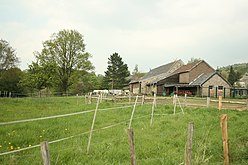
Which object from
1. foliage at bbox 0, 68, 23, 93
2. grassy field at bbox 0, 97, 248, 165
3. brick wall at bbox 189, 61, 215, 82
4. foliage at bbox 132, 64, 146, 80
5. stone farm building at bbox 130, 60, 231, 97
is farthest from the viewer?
foliage at bbox 132, 64, 146, 80

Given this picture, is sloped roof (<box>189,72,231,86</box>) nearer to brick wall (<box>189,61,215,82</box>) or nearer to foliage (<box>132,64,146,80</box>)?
brick wall (<box>189,61,215,82</box>)

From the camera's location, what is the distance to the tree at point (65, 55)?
161 ft

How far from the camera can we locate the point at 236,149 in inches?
263

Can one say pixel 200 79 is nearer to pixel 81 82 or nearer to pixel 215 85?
pixel 215 85

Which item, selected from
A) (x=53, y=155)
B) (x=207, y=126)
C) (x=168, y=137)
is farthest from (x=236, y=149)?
(x=53, y=155)

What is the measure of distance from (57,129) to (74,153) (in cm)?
380

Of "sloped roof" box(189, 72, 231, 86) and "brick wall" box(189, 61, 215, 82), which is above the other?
"brick wall" box(189, 61, 215, 82)

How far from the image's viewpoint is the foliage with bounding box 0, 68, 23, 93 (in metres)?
44.4

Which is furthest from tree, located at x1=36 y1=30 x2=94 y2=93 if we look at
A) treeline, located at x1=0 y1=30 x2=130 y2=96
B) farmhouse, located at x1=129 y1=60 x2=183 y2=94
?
farmhouse, located at x1=129 y1=60 x2=183 y2=94

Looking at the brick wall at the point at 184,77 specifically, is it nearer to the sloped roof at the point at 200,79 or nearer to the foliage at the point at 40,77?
the sloped roof at the point at 200,79

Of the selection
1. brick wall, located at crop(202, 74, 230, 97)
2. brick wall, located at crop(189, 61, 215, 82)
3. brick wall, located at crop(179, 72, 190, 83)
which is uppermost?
brick wall, located at crop(189, 61, 215, 82)

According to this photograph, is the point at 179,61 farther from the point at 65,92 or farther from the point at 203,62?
the point at 65,92

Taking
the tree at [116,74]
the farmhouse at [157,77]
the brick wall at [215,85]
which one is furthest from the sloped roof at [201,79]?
the tree at [116,74]

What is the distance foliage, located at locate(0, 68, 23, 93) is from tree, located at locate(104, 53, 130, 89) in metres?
28.9
